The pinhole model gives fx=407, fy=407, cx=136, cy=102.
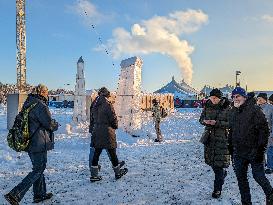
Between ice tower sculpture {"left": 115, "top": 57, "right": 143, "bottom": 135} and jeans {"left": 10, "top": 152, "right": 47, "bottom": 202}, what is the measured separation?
11.6 meters

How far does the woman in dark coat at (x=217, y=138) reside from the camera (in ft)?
23.2

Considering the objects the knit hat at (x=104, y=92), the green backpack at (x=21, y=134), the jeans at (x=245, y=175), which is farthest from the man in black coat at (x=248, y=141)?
the knit hat at (x=104, y=92)

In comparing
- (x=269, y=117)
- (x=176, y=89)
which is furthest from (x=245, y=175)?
(x=176, y=89)

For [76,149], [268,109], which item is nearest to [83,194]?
[268,109]

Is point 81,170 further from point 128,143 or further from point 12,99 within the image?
point 12,99

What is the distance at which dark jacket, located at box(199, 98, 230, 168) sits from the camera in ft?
23.2

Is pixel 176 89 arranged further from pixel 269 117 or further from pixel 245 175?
pixel 245 175

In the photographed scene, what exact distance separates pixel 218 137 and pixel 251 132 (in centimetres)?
131

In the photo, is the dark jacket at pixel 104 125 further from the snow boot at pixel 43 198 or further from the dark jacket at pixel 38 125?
the dark jacket at pixel 38 125

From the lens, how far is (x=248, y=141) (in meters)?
5.90

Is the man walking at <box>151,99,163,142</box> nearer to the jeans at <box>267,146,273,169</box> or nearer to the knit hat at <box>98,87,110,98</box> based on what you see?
the jeans at <box>267,146,273,169</box>

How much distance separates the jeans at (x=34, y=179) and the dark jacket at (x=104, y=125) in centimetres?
192

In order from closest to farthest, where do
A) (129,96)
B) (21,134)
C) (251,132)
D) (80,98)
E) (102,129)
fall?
1. (251,132)
2. (21,134)
3. (102,129)
4. (129,96)
5. (80,98)

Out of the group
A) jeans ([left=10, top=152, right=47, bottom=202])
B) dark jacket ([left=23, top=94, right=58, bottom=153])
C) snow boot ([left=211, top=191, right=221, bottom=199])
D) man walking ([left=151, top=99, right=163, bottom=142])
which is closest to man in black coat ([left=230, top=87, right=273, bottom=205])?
snow boot ([left=211, top=191, right=221, bottom=199])
